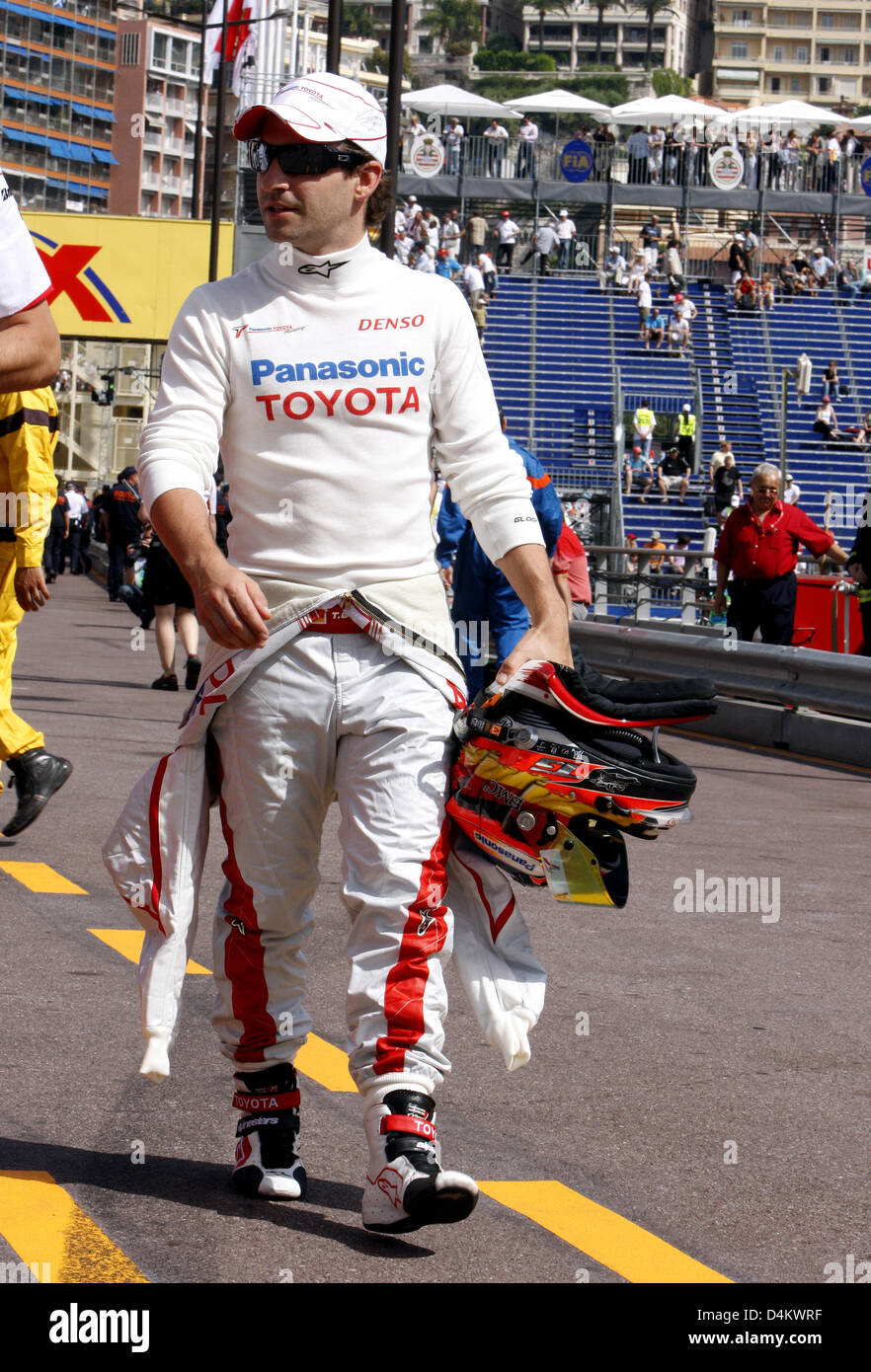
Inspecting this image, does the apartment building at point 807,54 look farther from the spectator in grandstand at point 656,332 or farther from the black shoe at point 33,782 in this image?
the black shoe at point 33,782

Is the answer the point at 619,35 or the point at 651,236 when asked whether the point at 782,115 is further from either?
the point at 619,35

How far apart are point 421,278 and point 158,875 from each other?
1.21 meters

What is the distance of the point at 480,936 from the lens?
3910 mm

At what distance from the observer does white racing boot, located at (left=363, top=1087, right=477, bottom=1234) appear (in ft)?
11.9

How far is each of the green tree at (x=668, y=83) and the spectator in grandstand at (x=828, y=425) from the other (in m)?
136

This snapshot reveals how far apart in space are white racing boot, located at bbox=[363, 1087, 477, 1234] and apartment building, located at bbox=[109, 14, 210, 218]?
490 feet

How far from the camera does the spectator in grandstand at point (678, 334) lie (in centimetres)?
4934

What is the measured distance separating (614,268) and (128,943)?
49115 millimetres

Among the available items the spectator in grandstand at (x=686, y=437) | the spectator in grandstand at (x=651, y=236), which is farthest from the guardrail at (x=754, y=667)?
the spectator in grandstand at (x=651, y=236)

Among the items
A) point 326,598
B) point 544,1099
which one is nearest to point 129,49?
point 544,1099

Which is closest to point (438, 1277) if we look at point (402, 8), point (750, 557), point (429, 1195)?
point (429, 1195)

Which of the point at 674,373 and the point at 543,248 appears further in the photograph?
the point at 543,248

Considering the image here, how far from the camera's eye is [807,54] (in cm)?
18850
